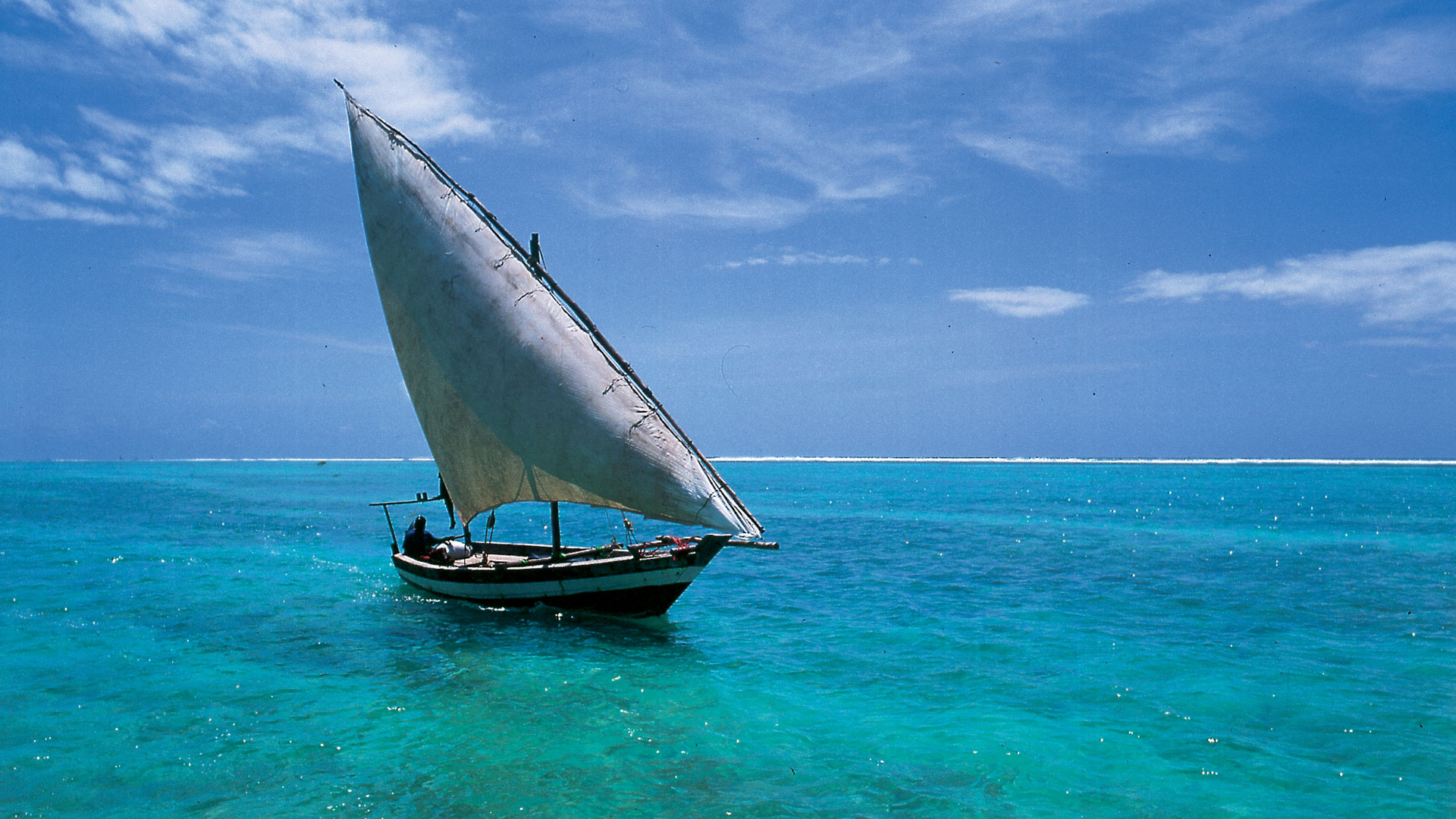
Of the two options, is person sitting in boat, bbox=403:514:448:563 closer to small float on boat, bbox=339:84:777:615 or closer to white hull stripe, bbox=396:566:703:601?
small float on boat, bbox=339:84:777:615

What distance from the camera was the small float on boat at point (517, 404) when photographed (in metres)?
16.9

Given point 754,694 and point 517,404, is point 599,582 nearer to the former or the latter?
point 517,404

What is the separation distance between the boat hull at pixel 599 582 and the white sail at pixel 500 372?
1215 mm

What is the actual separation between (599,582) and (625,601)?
2.45 feet

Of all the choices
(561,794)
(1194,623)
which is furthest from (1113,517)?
(561,794)

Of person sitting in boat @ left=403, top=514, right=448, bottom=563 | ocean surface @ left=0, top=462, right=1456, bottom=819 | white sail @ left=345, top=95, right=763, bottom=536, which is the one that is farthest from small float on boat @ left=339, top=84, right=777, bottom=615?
person sitting in boat @ left=403, top=514, right=448, bottom=563

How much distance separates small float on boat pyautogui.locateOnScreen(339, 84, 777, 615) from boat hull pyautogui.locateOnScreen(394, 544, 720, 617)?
1.6 inches

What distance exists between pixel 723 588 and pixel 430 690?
12.8 metres

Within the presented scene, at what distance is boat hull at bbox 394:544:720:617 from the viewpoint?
57.5 ft

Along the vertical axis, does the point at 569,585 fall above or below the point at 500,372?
below

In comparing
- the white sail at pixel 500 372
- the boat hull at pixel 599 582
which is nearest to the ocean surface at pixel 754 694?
the boat hull at pixel 599 582

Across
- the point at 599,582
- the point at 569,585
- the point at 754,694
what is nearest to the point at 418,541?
the point at 569,585

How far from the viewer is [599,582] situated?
17.9 metres

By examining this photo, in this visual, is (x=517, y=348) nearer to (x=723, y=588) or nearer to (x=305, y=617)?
(x=305, y=617)
